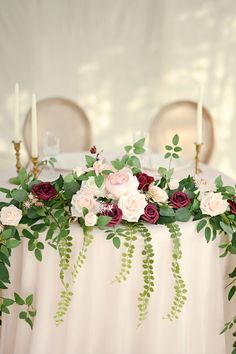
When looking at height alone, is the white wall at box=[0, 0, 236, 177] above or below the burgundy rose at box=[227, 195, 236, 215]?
above

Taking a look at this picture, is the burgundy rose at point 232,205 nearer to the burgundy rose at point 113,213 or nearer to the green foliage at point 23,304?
A: the burgundy rose at point 113,213

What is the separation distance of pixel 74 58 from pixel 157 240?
9.64 feet

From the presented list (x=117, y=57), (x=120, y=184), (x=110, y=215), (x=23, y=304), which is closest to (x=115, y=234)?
(x=110, y=215)

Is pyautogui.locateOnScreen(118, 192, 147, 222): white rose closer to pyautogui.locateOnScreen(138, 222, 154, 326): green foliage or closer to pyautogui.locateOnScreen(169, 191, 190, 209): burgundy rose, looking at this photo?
pyautogui.locateOnScreen(138, 222, 154, 326): green foliage

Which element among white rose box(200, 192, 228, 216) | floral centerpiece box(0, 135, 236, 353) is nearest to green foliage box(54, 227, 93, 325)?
floral centerpiece box(0, 135, 236, 353)

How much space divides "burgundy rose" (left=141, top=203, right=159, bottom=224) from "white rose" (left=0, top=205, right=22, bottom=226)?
43 cm

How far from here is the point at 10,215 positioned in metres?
1.65

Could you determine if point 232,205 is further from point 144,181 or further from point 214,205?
point 144,181

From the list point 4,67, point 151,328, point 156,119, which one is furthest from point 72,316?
point 4,67

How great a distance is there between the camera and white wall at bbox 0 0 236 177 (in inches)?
163

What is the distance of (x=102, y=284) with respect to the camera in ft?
5.65

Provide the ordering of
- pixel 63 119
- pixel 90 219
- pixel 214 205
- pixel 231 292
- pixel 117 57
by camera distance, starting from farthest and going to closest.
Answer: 1. pixel 117 57
2. pixel 63 119
3. pixel 231 292
4. pixel 214 205
5. pixel 90 219

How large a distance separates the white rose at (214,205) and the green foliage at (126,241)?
252 millimetres

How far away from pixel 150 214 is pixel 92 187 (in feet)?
0.72
